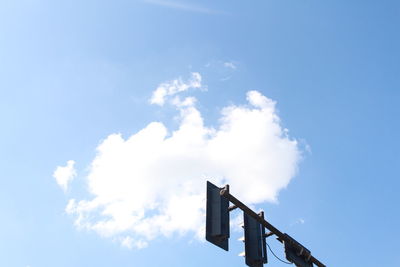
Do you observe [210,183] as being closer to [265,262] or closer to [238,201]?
[238,201]

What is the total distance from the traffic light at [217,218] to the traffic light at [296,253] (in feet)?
8.61

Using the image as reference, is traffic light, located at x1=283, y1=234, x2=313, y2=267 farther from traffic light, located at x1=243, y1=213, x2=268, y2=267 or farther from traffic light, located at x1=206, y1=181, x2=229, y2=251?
traffic light, located at x1=206, y1=181, x2=229, y2=251

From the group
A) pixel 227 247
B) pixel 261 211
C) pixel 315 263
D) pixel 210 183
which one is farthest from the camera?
pixel 315 263

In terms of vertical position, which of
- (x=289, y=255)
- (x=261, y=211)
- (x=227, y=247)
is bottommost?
(x=227, y=247)

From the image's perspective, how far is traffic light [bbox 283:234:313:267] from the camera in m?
11.4

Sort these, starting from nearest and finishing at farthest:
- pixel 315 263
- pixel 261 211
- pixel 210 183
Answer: pixel 210 183, pixel 261 211, pixel 315 263

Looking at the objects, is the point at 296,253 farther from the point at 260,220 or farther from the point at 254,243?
the point at 254,243

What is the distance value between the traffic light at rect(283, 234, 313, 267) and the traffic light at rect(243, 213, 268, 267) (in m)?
1.14

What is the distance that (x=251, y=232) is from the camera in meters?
10.4

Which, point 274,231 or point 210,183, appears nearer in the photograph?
point 210,183

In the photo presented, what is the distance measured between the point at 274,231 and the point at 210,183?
241 cm

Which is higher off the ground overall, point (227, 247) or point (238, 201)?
point (238, 201)

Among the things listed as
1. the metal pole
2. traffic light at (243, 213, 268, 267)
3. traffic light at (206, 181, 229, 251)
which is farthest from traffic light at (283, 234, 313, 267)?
traffic light at (206, 181, 229, 251)

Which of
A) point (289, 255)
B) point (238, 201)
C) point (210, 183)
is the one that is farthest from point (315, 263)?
point (210, 183)
